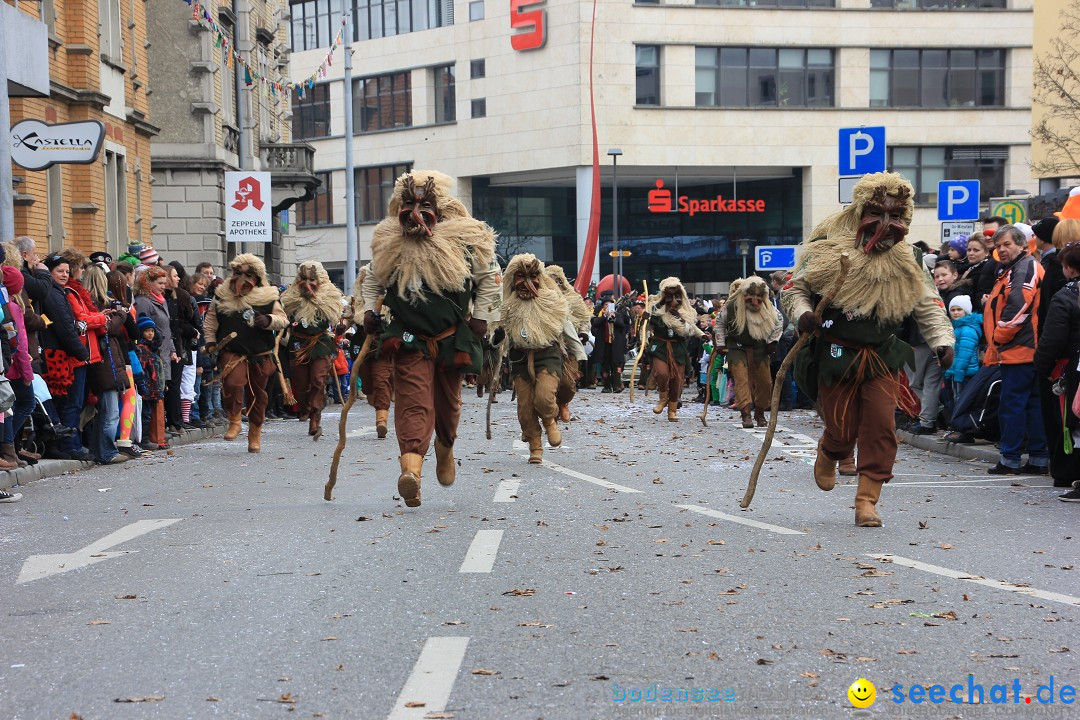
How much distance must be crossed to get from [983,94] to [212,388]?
46768 millimetres

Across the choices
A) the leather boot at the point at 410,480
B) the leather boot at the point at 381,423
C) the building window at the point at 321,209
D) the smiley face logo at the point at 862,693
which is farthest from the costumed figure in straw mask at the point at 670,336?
the building window at the point at 321,209

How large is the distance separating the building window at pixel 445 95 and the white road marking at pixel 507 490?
172ft

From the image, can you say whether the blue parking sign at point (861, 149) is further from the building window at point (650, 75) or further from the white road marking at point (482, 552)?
the building window at point (650, 75)

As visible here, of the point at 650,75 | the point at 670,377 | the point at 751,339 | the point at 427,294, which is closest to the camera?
the point at 427,294

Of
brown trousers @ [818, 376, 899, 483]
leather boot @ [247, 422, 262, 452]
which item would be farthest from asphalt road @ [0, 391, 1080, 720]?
leather boot @ [247, 422, 262, 452]

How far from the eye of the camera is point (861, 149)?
19.5 meters

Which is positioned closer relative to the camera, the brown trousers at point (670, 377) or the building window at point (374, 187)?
the brown trousers at point (670, 377)

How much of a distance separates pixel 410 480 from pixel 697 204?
53141mm

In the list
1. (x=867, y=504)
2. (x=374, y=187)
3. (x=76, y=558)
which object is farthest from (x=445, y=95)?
(x=76, y=558)

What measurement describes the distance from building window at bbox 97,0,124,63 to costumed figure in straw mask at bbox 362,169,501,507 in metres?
20.3

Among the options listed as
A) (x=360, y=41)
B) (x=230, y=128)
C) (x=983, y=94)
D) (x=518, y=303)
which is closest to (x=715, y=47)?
(x=983, y=94)

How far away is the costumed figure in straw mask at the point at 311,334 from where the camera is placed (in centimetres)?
1714

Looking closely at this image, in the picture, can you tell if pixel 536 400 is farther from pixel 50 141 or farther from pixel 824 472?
pixel 50 141

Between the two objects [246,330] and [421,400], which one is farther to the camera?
[246,330]
